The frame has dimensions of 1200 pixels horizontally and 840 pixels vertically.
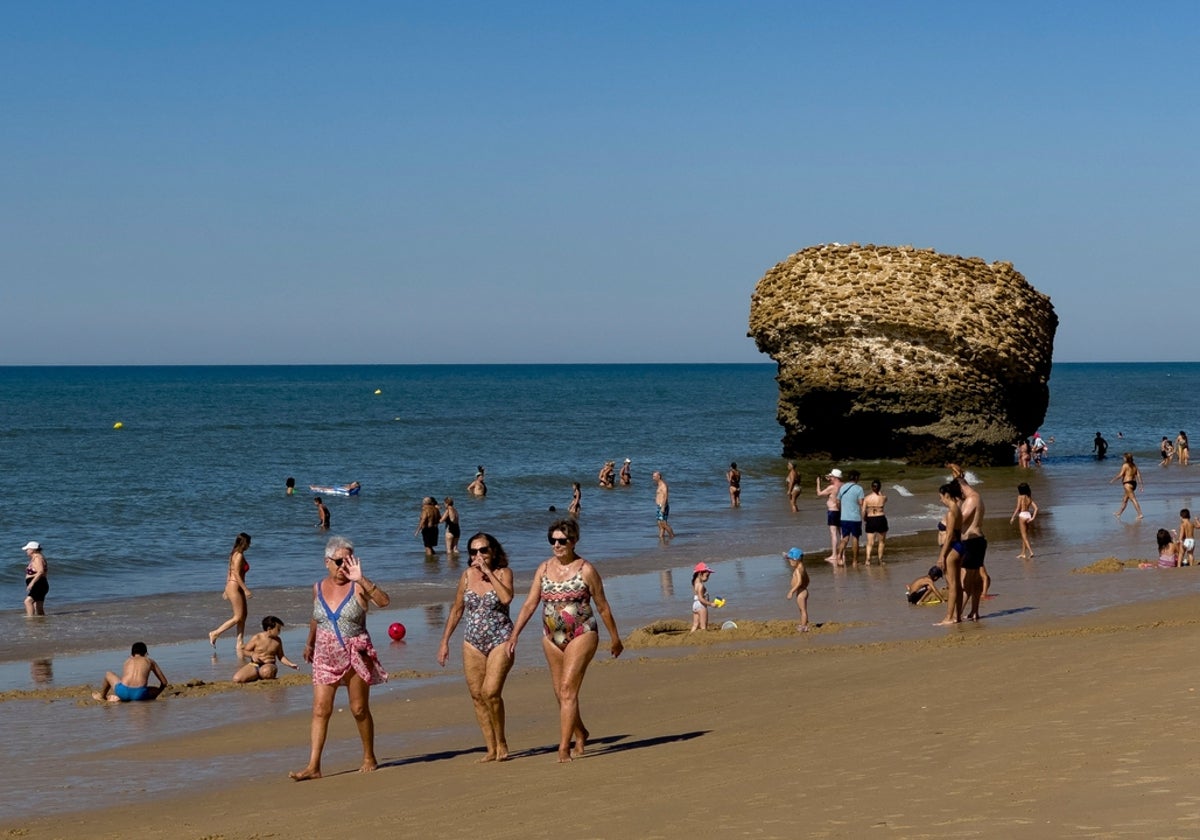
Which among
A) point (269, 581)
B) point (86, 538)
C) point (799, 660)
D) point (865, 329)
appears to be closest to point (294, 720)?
point (799, 660)

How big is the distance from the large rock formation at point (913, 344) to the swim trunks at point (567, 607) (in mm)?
35348

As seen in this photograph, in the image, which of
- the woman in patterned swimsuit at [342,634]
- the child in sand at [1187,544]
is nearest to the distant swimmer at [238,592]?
the woman in patterned swimsuit at [342,634]

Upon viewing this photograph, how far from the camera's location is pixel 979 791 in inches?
284

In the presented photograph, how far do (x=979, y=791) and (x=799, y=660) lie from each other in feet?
21.1

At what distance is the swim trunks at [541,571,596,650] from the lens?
351 inches

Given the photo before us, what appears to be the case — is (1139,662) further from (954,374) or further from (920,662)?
(954,374)

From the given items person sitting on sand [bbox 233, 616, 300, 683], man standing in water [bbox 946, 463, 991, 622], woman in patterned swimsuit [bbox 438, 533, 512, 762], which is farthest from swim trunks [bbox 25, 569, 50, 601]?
woman in patterned swimsuit [bbox 438, 533, 512, 762]

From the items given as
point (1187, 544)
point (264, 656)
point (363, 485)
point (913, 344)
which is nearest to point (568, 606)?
point (264, 656)

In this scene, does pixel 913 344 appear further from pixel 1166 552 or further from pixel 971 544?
pixel 971 544

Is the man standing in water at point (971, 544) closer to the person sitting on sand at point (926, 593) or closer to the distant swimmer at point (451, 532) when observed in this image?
the person sitting on sand at point (926, 593)

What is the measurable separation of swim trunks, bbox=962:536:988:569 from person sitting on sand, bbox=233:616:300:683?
24.2 feet

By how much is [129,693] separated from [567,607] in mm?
6550

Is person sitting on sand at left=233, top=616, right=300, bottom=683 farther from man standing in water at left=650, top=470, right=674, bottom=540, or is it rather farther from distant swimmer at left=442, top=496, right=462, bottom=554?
man standing in water at left=650, top=470, right=674, bottom=540

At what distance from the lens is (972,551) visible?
14.9 m
